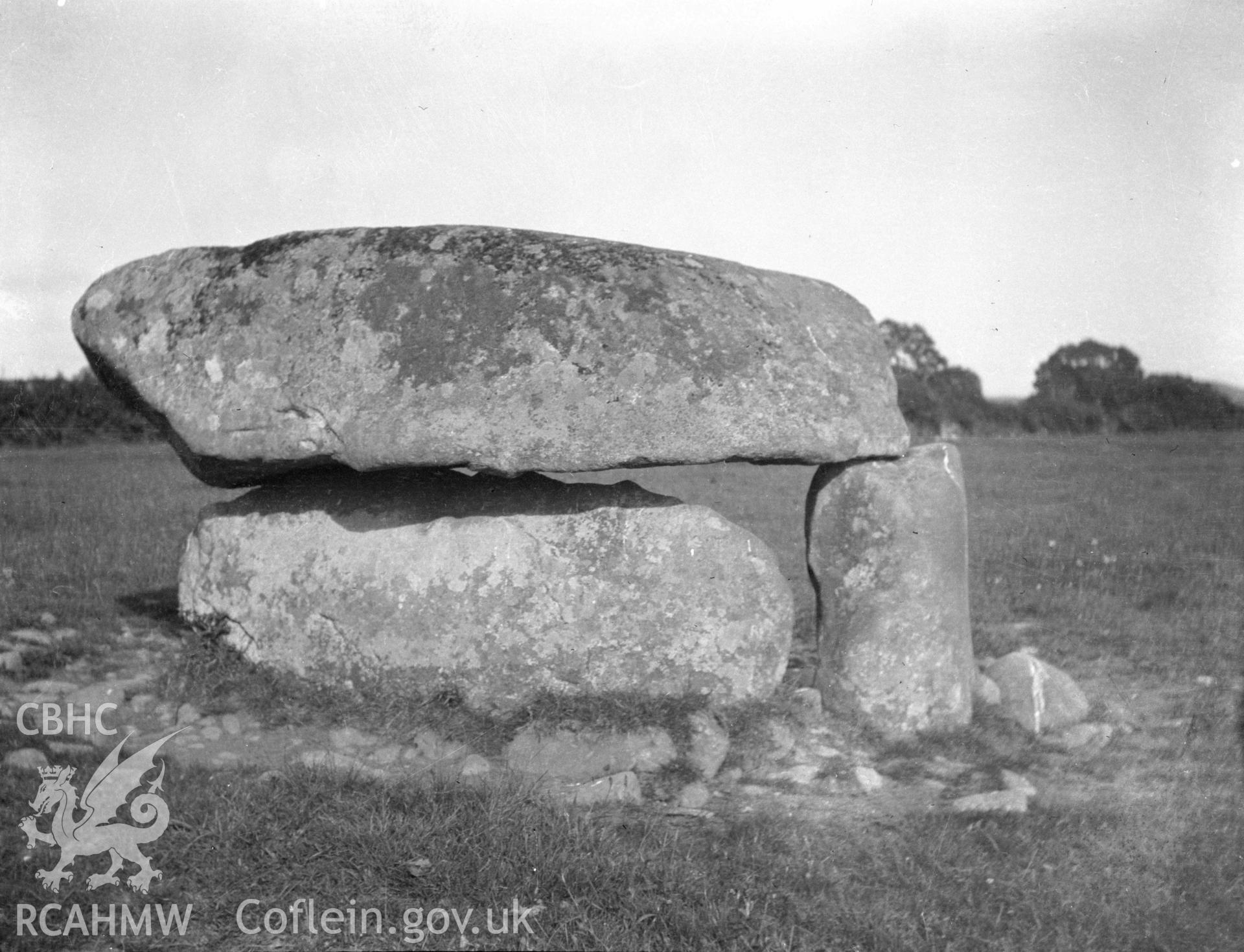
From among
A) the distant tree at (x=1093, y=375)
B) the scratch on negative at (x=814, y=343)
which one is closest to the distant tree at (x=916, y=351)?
the distant tree at (x=1093, y=375)

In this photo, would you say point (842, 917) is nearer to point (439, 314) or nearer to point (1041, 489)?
point (439, 314)

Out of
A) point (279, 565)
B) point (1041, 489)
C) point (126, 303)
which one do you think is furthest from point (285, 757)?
point (1041, 489)

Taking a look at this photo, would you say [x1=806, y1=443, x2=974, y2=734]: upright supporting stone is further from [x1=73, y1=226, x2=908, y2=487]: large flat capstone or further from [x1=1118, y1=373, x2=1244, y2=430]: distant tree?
[x1=1118, y1=373, x2=1244, y2=430]: distant tree

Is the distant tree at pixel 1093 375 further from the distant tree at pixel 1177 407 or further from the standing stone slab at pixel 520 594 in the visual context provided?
the standing stone slab at pixel 520 594

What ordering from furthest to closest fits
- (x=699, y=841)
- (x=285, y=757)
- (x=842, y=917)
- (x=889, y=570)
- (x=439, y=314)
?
(x=889, y=570) → (x=439, y=314) → (x=285, y=757) → (x=699, y=841) → (x=842, y=917)

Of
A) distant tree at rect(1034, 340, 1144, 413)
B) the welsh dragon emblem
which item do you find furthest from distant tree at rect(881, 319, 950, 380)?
the welsh dragon emblem

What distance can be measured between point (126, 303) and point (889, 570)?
4.56 metres

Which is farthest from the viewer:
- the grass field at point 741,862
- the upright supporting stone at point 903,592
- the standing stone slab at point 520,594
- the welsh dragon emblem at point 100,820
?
the upright supporting stone at point 903,592

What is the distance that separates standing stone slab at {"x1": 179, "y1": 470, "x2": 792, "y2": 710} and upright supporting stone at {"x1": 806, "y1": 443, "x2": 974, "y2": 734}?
433 mm

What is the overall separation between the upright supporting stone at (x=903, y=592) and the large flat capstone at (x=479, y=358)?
0.87 feet

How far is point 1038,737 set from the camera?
244 inches

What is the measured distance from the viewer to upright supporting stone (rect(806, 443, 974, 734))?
20.0ft

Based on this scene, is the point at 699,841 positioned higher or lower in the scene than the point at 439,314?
lower

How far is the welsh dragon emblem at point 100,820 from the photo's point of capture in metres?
4.08
